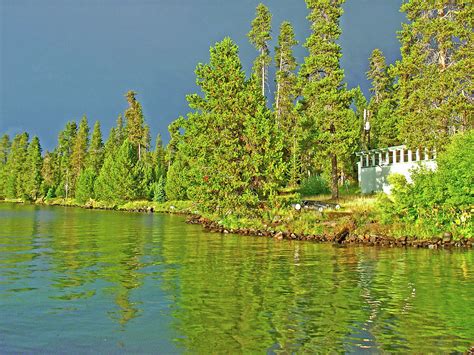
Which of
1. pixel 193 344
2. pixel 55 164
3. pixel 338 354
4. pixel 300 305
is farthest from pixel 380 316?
pixel 55 164

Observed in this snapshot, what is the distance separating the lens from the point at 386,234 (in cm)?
2980

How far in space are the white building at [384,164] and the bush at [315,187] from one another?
425 centimetres

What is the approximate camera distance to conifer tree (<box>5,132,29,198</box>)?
123m

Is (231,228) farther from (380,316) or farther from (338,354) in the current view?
(338,354)

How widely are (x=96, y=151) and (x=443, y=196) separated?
97.4 metres

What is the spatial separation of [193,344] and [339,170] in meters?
58.9

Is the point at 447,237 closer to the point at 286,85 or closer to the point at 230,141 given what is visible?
the point at 230,141

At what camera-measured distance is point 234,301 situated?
45.8 ft

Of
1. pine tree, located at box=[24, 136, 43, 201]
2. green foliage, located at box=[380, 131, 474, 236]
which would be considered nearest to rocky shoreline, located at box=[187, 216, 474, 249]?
green foliage, located at box=[380, 131, 474, 236]

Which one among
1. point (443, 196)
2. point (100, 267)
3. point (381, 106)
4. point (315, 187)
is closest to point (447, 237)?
point (443, 196)

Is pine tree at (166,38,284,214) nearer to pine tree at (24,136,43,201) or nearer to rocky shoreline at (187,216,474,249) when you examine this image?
rocky shoreline at (187,216,474,249)

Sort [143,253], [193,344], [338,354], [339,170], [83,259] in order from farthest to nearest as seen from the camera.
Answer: [339,170] < [143,253] < [83,259] < [193,344] < [338,354]

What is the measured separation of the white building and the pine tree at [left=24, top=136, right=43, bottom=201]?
87972mm

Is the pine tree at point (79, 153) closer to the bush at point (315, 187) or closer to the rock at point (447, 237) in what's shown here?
the bush at point (315, 187)
